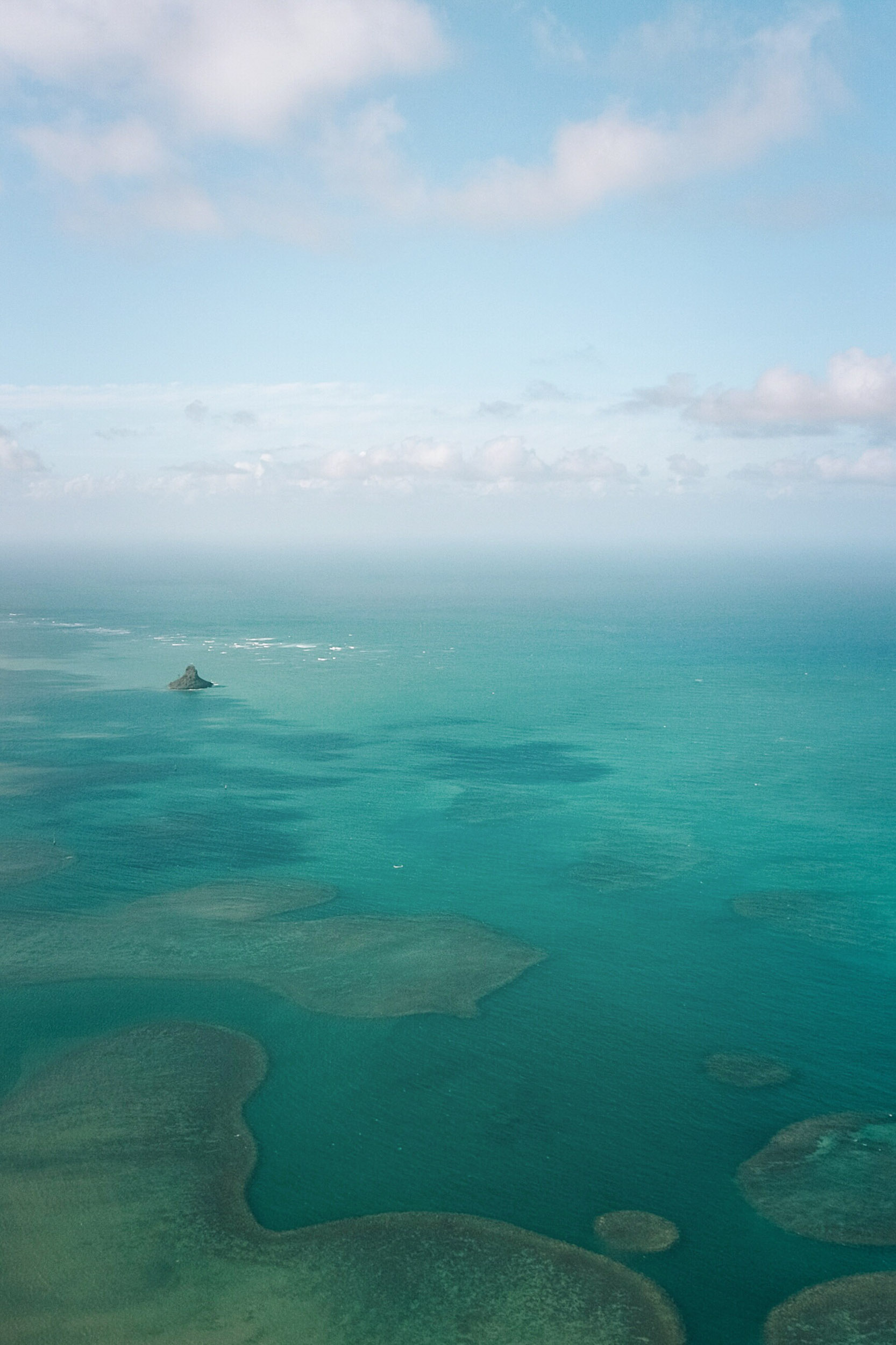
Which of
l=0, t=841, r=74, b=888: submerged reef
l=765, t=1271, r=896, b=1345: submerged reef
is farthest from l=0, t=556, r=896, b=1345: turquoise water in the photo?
l=0, t=841, r=74, b=888: submerged reef

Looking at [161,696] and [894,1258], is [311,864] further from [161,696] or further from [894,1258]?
[161,696]

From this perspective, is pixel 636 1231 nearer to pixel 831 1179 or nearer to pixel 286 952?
pixel 831 1179

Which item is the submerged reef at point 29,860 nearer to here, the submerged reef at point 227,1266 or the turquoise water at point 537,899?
the turquoise water at point 537,899

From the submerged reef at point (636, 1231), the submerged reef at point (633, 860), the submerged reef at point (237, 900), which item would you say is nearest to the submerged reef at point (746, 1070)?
the submerged reef at point (636, 1231)

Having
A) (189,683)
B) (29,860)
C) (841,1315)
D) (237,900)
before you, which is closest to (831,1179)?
(841,1315)

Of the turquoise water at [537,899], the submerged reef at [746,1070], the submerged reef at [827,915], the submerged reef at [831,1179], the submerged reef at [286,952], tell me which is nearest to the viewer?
the submerged reef at [831,1179]

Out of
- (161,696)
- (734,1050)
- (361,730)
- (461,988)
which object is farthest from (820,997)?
(161,696)
